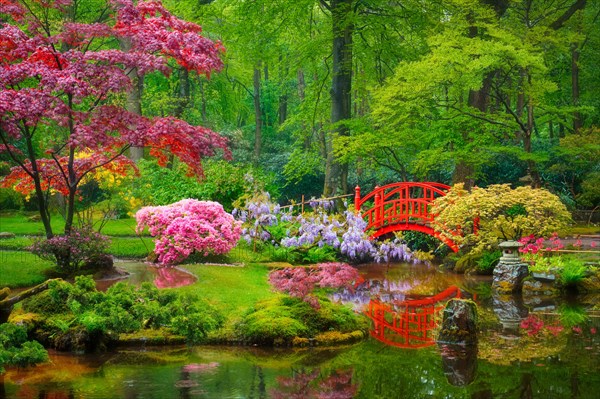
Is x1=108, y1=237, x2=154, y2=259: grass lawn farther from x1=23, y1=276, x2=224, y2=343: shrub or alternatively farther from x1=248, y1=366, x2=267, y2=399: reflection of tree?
x1=248, y1=366, x2=267, y2=399: reflection of tree

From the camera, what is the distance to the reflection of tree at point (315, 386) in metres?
9.49

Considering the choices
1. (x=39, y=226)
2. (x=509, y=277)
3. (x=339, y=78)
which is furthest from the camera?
(x=39, y=226)

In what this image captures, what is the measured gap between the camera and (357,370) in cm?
1073

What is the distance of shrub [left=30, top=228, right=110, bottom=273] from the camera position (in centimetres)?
1593

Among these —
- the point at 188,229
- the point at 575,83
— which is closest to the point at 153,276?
the point at 188,229

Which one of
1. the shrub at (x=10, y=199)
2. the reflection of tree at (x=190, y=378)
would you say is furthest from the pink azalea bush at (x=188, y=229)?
the shrub at (x=10, y=199)

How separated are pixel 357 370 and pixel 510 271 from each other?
853cm

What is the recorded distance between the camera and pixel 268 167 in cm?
3578

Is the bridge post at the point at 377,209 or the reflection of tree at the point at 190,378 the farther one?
the bridge post at the point at 377,209

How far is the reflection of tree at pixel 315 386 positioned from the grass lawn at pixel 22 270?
7.21 metres

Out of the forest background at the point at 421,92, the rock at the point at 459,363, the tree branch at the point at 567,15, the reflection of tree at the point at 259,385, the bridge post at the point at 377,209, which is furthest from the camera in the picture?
the tree branch at the point at 567,15

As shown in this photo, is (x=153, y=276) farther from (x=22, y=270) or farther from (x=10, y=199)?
(x=10, y=199)

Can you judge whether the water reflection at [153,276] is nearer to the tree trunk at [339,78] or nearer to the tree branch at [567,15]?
the tree trunk at [339,78]

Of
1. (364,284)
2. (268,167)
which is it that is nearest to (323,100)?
(268,167)
